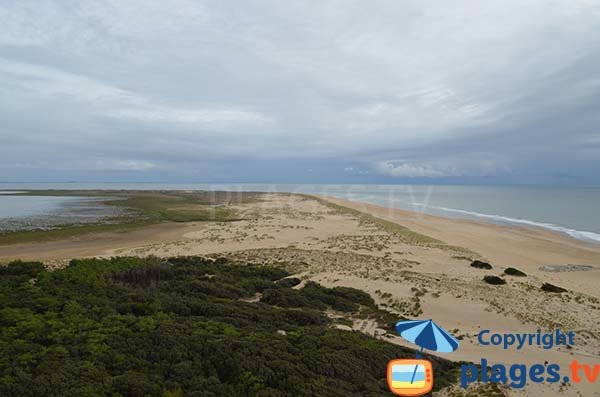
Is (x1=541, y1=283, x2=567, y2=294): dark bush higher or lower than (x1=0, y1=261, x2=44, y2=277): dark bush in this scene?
lower

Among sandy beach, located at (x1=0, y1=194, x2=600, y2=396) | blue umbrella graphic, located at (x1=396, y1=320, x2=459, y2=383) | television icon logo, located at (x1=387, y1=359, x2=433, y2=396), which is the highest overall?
blue umbrella graphic, located at (x1=396, y1=320, x2=459, y2=383)

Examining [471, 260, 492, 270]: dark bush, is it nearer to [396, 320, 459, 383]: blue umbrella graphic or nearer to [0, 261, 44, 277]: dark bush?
[396, 320, 459, 383]: blue umbrella graphic

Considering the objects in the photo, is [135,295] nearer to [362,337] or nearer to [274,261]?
[362,337]

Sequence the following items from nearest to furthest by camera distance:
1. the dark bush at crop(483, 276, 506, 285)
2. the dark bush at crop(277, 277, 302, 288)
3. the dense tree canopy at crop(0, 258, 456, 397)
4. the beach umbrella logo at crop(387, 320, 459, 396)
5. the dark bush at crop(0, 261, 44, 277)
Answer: the dense tree canopy at crop(0, 258, 456, 397) → the beach umbrella logo at crop(387, 320, 459, 396) → the dark bush at crop(0, 261, 44, 277) → the dark bush at crop(277, 277, 302, 288) → the dark bush at crop(483, 276, 506, 285)

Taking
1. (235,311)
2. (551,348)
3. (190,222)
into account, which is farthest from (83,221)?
(551,348)

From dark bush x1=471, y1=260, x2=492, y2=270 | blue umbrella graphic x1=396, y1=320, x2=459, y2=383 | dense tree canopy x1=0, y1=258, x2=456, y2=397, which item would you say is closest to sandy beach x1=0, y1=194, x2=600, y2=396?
dark bush x1=471, y1=260, x2=492, y2=270

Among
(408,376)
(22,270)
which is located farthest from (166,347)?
(22,270)

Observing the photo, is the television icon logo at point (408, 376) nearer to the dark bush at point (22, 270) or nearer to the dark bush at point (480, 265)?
the dark bush at point (22, 270)
